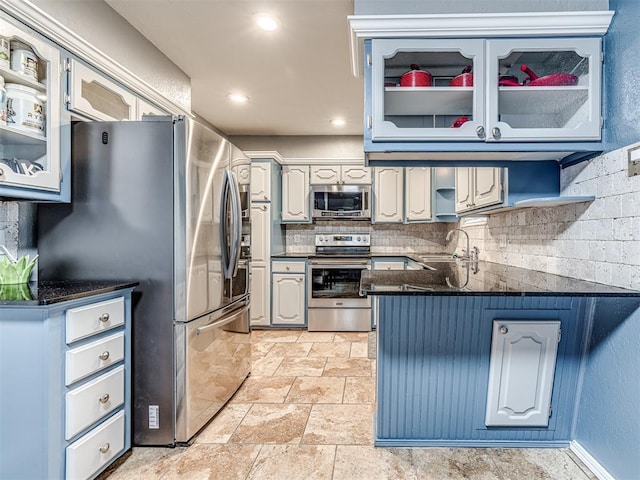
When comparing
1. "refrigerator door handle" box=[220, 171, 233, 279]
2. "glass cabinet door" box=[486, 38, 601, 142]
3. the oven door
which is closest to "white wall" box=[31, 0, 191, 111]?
"refrigerator door handle" box=[220, 171, 233, 279]

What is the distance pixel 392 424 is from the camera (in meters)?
1.96

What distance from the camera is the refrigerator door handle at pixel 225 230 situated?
2.27m

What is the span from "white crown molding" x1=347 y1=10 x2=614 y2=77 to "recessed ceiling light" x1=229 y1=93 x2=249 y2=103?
2.12m

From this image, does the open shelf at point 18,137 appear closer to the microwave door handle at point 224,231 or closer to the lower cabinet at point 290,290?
the microwave door handle at point 224,231

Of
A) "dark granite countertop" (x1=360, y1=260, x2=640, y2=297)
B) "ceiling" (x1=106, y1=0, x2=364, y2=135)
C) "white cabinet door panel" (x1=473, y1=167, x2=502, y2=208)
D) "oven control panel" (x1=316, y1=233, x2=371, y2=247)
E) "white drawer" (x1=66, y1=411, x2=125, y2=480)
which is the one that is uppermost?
"ceiling" (x1=106, y1=0, x2=364, y2=135)

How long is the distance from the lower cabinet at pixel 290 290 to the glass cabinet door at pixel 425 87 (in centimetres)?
274

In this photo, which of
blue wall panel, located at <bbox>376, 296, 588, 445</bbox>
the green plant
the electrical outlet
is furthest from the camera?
blue wall panel, located at <bbox>376, 296, 588, 445</bbox>

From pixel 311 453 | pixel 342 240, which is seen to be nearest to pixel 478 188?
pixel 311 453

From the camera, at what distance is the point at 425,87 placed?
1764mm

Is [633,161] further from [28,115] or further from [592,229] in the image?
[28,115]

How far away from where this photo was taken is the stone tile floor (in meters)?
1.75

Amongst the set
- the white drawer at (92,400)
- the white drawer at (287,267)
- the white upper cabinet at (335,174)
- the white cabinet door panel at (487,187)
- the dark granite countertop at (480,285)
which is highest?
the white upper cabinet at (335,174)

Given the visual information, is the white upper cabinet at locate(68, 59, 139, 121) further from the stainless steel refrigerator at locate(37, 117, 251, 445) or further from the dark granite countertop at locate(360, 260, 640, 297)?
the dark granite countertop at locate(360, 260, 640, 297)

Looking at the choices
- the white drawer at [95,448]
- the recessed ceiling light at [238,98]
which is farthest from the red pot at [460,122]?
the recessed ceiling light at [238,98]
